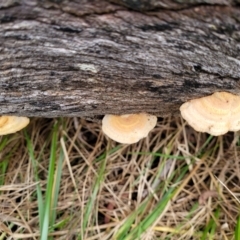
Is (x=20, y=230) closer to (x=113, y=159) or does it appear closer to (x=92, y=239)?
(x=92, y=239)

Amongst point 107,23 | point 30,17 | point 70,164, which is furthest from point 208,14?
point 70,164

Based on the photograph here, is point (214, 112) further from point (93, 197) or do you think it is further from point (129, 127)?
point (93, 197)

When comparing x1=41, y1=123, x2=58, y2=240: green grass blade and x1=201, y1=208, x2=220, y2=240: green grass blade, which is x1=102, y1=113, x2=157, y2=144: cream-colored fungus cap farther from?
x1=201, y1=208, x2=220, y2=240: green grass blade

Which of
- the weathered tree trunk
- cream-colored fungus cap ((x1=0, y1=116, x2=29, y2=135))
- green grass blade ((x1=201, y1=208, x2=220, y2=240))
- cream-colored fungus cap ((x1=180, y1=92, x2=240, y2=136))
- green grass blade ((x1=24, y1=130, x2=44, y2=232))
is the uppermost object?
the weathered tree trunk

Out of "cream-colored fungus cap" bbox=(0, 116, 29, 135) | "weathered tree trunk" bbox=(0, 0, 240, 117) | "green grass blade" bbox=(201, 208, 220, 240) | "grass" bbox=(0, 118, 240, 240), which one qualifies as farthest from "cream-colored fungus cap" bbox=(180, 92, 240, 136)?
"cream-colored fungus cap" bbox=(0, 116, 29, 135)

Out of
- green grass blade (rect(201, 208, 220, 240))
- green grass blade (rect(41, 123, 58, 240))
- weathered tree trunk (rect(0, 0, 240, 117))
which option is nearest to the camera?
weathered tree trunk (rect(0, 0, 240, 117))

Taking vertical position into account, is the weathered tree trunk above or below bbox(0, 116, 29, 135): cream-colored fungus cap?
above
